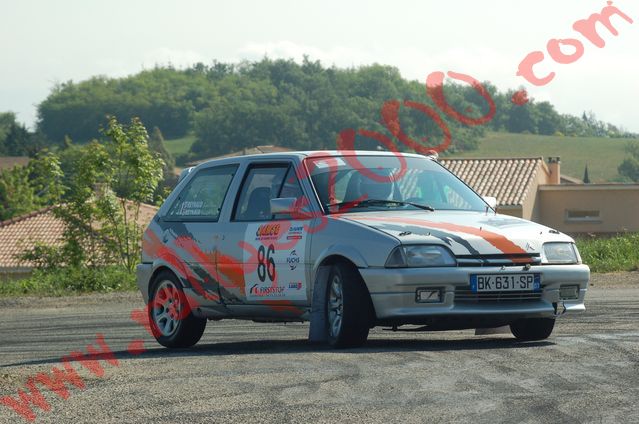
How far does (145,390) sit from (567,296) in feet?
12.8

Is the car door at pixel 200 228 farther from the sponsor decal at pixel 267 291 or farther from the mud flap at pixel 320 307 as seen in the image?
the mud flap at pixel 320 307

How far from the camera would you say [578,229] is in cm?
7894

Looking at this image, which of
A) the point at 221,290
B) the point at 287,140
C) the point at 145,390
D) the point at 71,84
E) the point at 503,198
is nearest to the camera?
the point at 145,390

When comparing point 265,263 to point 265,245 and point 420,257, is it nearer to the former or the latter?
point 265,245

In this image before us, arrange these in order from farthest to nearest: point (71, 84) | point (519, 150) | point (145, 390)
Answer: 1. point (71, 84)
2. point (519, 150)
3. point (145, 390)

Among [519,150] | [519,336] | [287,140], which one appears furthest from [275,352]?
[519,150]

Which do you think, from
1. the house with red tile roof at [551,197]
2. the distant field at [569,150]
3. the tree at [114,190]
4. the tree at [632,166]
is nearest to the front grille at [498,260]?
the tree at [114,190]

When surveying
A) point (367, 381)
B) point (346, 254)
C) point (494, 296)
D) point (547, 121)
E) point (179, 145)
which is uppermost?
point (547, 121)

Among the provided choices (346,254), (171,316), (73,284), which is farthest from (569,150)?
(346,254)

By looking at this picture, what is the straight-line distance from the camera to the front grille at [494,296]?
1006 cm

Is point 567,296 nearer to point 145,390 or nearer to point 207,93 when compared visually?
point 145,390

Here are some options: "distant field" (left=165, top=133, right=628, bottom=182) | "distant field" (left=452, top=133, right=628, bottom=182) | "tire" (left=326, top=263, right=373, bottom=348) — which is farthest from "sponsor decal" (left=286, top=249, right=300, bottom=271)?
"distant field" (left=452, top=133, right=628, bottom=182)

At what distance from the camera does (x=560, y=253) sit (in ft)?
34.6

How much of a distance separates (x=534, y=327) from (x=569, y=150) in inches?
5834
